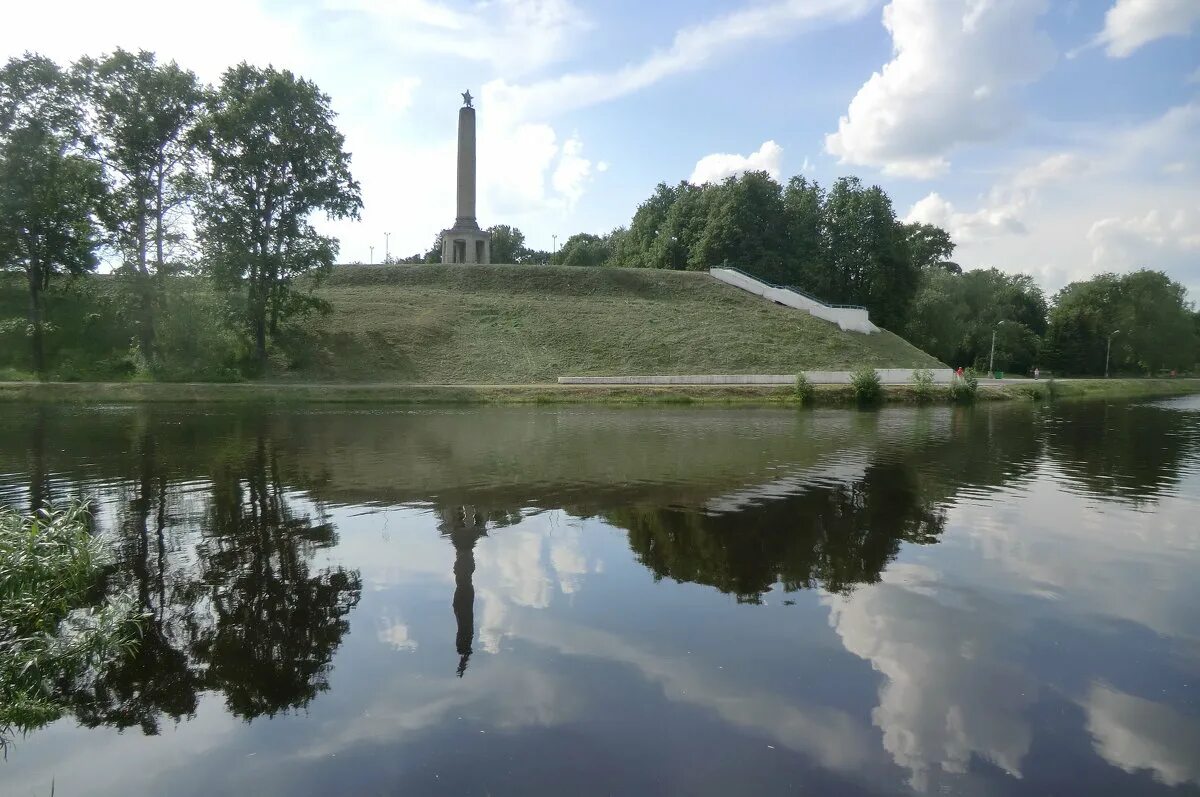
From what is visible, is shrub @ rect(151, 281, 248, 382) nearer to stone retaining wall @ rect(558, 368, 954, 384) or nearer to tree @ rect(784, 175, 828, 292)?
stone retaining wall @ rect(558, 368, 954, 384)

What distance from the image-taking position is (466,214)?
6562 cm

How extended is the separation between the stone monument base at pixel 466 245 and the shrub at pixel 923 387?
40480 mm

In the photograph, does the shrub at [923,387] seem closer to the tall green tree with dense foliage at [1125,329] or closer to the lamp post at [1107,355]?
the lamp post at [1107,355]

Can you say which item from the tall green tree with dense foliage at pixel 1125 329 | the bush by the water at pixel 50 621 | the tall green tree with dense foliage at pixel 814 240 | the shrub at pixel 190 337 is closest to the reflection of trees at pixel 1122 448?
the bush by the water at pixel 50 621

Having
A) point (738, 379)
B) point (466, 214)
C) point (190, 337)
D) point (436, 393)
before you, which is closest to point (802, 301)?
point (738, 379)

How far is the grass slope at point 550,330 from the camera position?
1933 inches

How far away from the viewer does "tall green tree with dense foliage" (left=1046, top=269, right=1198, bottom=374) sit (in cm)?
8938

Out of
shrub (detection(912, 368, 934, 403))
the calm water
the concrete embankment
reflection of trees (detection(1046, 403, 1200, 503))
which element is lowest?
the calm water

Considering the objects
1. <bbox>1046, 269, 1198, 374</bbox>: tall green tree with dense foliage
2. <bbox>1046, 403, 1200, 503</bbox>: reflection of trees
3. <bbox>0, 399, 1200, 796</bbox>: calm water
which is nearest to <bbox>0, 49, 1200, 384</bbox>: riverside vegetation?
<bbox>1046, 403, 1200, 503</bbox>: reflection of trees

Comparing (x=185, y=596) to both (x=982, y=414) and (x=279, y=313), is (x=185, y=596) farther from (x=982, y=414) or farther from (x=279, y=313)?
(x=279, y=313)

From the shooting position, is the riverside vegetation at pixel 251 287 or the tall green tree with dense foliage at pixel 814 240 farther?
the tall green tree with dense foliage at pixel 814 240

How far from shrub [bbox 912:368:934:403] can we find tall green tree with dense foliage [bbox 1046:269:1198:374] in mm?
56600

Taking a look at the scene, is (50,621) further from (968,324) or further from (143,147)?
(968,324)

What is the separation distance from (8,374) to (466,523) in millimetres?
40683
